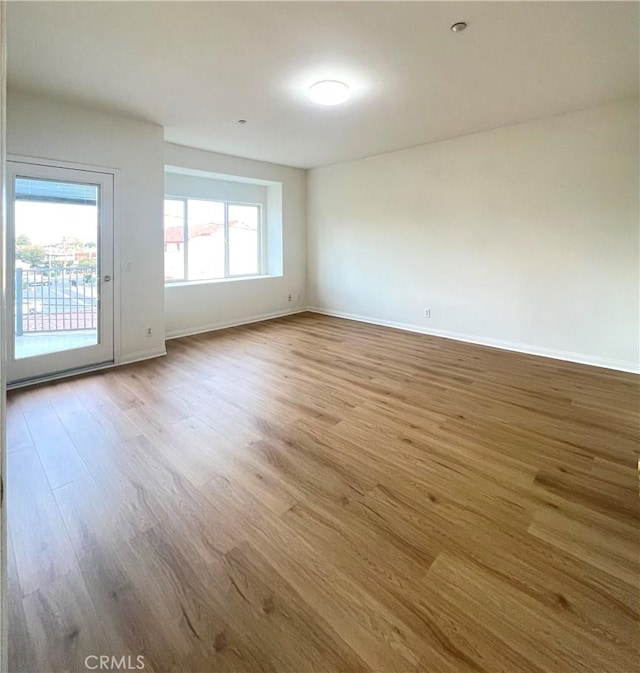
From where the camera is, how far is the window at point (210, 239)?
598 cm

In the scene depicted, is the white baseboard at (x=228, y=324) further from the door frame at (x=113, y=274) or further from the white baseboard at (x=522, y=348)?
the white baseboard at (x=522, y=348)

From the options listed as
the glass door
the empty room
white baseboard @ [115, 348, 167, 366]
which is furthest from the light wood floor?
white baseboard @ [115, 348, 167, 366]

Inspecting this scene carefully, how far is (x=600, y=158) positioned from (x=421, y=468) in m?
3.96

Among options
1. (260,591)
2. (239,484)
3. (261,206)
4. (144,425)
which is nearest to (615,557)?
(260,591)

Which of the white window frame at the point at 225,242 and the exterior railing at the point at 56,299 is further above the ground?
the white window frame at the point at 225,242

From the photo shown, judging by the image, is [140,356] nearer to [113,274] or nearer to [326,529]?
[113,274]

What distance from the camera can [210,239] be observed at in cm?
648

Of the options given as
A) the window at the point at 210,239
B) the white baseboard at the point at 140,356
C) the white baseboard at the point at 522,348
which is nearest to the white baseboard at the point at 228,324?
the white baseboard at the point at 140,356

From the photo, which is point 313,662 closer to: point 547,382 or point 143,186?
point 547,382

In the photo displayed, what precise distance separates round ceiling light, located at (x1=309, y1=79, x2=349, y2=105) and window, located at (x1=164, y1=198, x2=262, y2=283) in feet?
11.1

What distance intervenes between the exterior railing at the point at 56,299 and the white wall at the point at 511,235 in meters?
4.16

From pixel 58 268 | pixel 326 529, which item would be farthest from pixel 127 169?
pixel 326 529

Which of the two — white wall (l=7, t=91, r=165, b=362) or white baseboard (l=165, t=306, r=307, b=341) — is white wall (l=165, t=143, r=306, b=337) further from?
white wall (l=7, t=91, r=165, b=362)

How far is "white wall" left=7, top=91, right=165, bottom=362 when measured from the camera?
3500 mm
